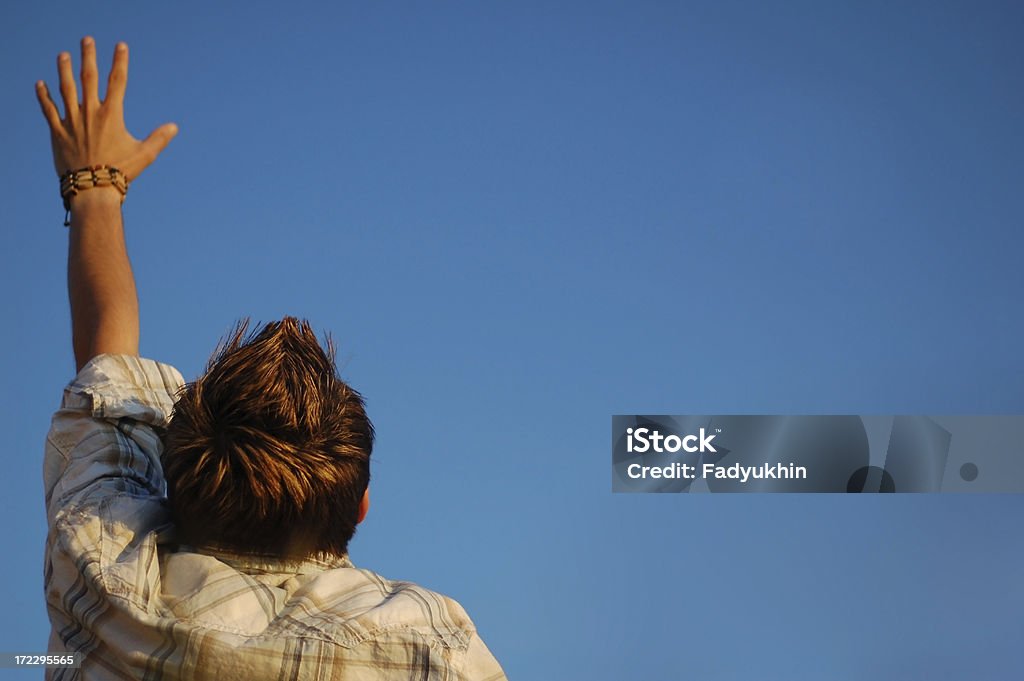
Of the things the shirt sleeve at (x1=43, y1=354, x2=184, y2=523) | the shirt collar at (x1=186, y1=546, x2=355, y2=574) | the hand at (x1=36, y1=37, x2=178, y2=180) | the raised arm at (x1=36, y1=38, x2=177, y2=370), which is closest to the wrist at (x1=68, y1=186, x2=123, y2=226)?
the raised arm at (x1=36, y1=38, x2=177, y2=370)

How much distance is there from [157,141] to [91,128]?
0.79 ft

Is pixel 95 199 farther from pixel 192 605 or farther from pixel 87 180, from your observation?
pixel 192 605

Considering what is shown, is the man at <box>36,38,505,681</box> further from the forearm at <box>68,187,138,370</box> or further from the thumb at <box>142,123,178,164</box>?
the thumb at <box>142,123,178,164</box>

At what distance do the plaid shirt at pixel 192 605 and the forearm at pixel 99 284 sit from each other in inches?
12.2

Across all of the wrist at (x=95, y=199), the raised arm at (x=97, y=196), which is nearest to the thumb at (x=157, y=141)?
the raised arm at (x=97, y=196)

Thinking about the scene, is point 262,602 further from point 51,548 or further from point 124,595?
point 51,548

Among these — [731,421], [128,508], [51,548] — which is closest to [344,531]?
[128,508]

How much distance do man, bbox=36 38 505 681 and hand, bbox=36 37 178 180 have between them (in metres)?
0.96

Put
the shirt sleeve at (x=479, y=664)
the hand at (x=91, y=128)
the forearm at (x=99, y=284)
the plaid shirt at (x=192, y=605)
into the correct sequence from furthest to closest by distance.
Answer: the hand at (x=91, y=128) → the forearm at (x=99, y=284) → the shirt sleeve at (x=479, y=664) → the plaid shirt at (x=192, y=605)

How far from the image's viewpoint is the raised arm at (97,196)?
2.85 m

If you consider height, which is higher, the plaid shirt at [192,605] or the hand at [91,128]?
the hand at [91,128]

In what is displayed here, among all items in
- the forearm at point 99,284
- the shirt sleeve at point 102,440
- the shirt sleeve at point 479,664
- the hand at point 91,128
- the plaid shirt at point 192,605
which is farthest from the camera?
the hand at point 91,128

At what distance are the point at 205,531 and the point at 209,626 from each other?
0.21 meters

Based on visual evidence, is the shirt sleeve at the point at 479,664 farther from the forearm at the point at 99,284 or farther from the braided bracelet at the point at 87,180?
the braided bracelet at the point at 87,180
